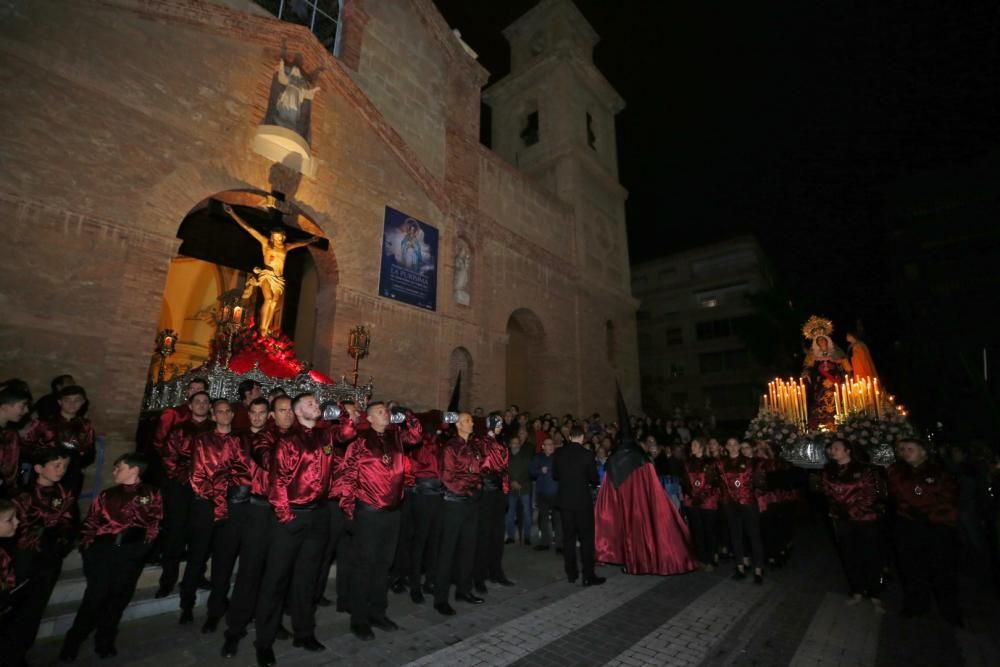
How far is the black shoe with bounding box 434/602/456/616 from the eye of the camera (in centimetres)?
497

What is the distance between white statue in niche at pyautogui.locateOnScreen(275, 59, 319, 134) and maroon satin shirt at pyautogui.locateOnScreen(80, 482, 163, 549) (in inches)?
391

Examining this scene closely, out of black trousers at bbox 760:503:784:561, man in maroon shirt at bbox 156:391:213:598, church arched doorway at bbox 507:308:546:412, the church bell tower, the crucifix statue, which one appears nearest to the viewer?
man in maroon shirt at bbox 156:391:213:598

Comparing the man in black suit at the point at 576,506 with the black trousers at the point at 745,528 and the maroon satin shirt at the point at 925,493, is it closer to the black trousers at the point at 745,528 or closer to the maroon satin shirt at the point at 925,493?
the black trousers at the point at 745,528

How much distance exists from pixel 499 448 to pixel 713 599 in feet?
10.2

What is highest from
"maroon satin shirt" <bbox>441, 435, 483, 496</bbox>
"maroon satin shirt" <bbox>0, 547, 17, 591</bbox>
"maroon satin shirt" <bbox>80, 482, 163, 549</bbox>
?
"maroon satin shirt" <bbox>441, 435, 483, 496</bbox>

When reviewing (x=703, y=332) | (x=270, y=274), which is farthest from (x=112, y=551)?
(x=703, y=332)

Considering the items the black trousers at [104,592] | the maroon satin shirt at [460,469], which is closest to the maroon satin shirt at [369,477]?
the maroon satin shirt at [460,469]

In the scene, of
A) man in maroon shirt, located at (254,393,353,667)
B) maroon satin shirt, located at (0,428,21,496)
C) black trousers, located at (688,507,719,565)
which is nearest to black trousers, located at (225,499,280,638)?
man in maroon shirt, located at (254,393,353,667)

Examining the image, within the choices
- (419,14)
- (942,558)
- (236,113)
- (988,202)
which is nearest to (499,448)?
(942,558)

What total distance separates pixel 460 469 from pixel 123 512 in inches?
124

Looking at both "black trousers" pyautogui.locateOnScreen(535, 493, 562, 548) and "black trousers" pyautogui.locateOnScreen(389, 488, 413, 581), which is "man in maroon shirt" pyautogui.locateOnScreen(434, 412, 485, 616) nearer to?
"black trousers" pyautogui.locateOnScreen(389, 488, 413, 581)

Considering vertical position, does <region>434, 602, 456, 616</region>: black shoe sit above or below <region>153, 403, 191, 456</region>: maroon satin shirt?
below

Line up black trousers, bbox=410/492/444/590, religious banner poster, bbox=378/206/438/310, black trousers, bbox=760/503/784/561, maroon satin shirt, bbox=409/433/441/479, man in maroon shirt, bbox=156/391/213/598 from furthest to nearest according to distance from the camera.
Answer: religious banner poster, bbox=378/206/438/310
black trousers, bbox=760/503/784/561
maroon satin shirt, bbox=409/433/441/479
black trousers, bbox=410/492/444/590
man in maroon shirt, bbox=156/391/213/598

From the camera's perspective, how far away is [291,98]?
460 inches
